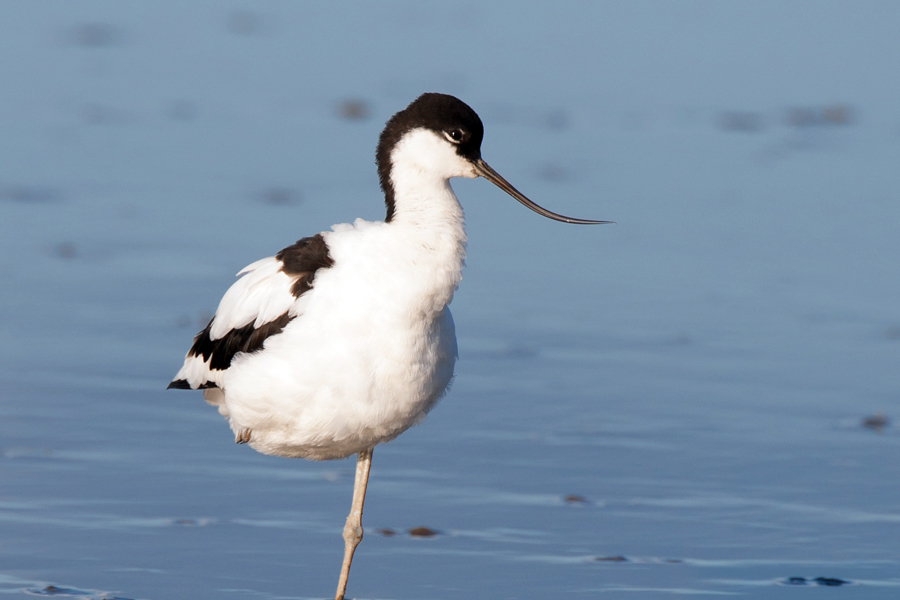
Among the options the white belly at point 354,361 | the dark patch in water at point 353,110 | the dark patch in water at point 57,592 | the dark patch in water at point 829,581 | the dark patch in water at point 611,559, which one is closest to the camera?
the white belly at point 354,361

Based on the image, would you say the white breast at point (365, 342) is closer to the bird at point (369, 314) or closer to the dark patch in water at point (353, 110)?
the bird at point (369, 314)

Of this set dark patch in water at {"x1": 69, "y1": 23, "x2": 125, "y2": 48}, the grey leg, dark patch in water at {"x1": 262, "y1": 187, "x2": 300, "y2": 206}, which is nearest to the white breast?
the grey leg

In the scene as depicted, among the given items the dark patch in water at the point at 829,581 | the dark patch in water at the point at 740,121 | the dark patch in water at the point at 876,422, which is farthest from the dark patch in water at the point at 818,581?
the dark patch in water at the point at 740,121

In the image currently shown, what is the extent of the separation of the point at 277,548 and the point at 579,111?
22.9ft

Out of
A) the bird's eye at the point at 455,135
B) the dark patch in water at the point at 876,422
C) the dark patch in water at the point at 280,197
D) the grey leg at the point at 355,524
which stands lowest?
the grey leg at the point at 355,524

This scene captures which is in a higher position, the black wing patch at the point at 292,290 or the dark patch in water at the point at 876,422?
the dark patch in water at the point at 876,422

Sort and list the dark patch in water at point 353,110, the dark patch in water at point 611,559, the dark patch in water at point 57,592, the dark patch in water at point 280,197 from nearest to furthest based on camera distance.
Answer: the dark patch in water at point 57,592, the dark patch in water at point 611,559, the dark patch in water at point 280,197, the dark patch in water at point 353,110

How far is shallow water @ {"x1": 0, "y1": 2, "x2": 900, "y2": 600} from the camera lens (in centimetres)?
547

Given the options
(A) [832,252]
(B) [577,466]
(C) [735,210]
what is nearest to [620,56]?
(C) [735,210]

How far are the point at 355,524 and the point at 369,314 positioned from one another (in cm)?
98

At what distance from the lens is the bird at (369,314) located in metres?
→ 4.53

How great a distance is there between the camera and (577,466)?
6258 millimetres

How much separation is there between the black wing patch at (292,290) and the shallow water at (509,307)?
79 cm

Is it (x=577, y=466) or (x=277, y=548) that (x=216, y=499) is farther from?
(x=577, y=466)
